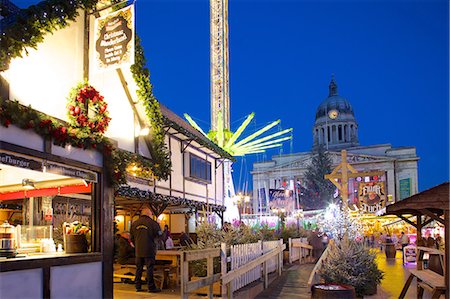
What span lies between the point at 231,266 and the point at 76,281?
10.5 feet

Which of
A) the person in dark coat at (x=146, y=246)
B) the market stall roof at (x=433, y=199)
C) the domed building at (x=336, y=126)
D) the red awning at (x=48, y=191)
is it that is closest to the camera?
the market stall roof at (x=433, y=199)

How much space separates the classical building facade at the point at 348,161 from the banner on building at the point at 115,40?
59.1 meters

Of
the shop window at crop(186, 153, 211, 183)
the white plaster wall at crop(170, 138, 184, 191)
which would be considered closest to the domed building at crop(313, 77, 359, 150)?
the shop window at crop(186, 153, 211, 183)

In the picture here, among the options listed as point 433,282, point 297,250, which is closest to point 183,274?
point 433,282

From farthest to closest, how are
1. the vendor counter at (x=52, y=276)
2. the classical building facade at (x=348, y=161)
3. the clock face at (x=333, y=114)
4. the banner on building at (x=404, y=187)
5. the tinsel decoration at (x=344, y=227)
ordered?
the clock face at (x=333, y=114)
the banner on building at (x=404, y=187)
the classical building facade at (x=348, y=161)
the tinsel decoration at (x=344, y=227)
the vendor counter at (x=52, y=276)

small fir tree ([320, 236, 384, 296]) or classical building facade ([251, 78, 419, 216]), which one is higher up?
classical building facade ([251, 78, 419, 216])

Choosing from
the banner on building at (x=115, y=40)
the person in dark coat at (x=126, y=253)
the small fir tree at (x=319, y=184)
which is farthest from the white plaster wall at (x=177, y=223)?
the small fir tree at (x=319, y=184)

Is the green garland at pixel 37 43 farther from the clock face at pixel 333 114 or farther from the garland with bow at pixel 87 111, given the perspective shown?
the clock face at pixel 333 114

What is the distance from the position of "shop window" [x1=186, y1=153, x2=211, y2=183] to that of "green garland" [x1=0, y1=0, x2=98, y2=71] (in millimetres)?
13828

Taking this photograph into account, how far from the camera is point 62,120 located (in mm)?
7691

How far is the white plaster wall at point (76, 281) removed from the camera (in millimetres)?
7078

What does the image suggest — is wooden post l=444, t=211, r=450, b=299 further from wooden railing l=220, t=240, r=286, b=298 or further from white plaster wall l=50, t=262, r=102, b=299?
white plaster wall l=50, t=262, r=102, b=299

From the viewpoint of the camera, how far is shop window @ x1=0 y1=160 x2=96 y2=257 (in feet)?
26.5

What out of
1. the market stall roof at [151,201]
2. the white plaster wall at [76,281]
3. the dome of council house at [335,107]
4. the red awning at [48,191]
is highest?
the dome of council house at [335,107]
